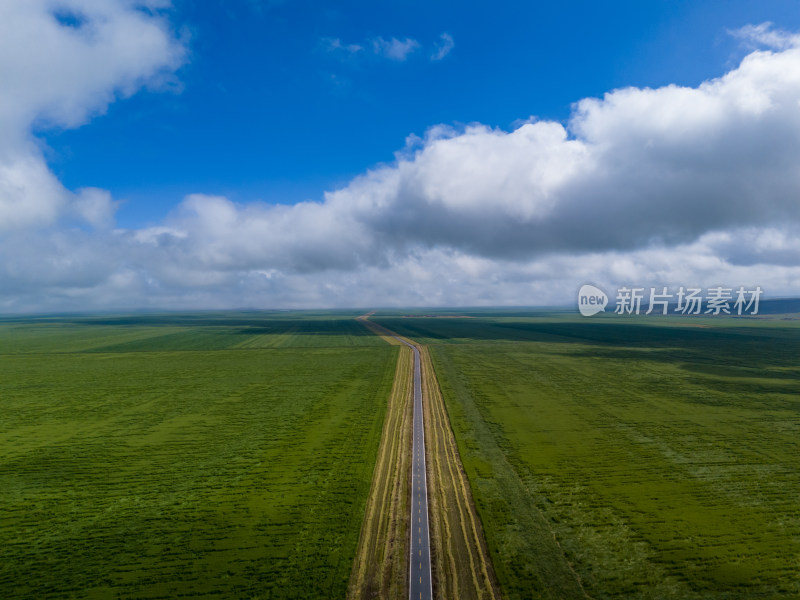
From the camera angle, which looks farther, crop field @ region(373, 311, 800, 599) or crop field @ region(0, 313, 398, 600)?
crop field @ region(0, 313, 398, 600)

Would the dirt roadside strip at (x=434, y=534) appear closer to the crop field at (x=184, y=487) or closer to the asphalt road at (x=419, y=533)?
the asphalt road at (x=419, y=533)

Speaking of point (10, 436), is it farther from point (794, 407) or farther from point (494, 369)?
point (794, 407)

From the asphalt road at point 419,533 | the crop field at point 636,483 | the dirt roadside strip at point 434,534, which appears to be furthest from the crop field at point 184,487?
the crop field at point 636,483

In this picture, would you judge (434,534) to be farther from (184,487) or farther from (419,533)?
(184,487)

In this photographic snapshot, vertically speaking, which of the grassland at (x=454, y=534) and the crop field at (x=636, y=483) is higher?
the crop field at (x=636, y=483)

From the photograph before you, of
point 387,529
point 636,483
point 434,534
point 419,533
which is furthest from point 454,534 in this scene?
point 636,483

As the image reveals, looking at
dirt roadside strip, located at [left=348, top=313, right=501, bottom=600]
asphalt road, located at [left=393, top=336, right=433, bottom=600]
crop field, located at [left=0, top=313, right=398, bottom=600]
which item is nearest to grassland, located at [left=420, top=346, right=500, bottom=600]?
dirt roadside strip, located at [left=348, top=313, right=501, bottom=600]

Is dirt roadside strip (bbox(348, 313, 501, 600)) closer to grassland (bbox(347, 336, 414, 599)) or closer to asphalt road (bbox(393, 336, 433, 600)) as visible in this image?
grassland (bbox(347, 336, 414, 599))
